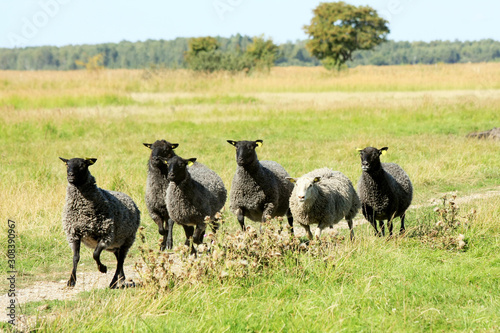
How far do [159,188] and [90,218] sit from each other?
6.64 feet

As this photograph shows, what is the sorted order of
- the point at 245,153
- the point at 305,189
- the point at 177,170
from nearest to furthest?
the point at 305,189, the point at 177,170, the point at 245,153

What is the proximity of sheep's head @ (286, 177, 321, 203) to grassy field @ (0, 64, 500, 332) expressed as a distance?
0.73 meters

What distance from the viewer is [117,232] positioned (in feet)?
22.9

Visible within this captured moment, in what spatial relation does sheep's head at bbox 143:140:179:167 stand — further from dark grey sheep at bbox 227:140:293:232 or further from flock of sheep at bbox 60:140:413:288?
dark grey sheep at bbox 227:140:293:232

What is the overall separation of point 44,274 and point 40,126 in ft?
42.1

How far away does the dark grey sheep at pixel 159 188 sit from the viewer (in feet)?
28.6

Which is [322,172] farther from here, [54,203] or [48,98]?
[48,98]

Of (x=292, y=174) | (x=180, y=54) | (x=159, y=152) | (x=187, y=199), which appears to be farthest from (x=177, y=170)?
(x=180, y=54)

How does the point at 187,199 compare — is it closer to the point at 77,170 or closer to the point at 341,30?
the point at 77,170

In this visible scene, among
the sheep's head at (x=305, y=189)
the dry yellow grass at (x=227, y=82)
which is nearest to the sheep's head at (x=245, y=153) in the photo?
the sheep's head at (x=305, y=189)

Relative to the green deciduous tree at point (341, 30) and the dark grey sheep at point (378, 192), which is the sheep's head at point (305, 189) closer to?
the dark grey sheep at point (378, 192)

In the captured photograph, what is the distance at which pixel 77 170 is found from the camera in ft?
22.5

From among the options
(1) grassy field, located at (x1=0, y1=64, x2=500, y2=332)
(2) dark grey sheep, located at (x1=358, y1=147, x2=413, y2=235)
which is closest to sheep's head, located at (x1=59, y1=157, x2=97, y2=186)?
(1) grassy field, located at (x1=0, y1=64, x2=500, y2=332)

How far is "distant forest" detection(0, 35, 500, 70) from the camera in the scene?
480 feet
